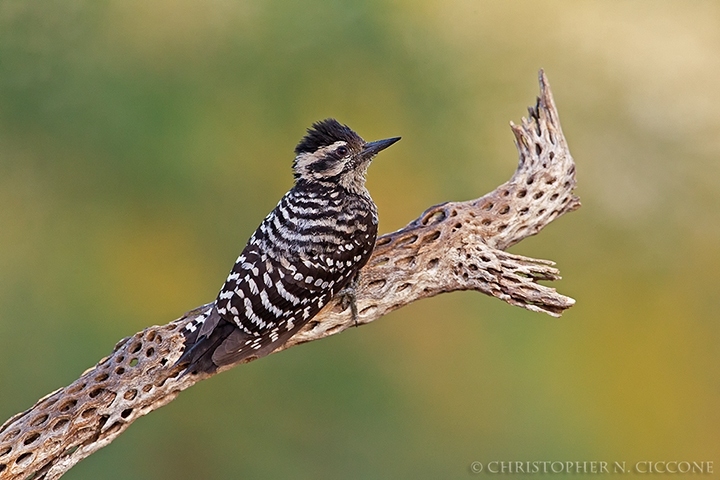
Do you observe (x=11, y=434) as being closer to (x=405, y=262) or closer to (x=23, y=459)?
(x=23, y=459)

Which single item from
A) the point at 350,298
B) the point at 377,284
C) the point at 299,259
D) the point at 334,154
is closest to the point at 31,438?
the point at 299,259

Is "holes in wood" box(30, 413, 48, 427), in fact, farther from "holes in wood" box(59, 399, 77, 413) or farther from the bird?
the bird

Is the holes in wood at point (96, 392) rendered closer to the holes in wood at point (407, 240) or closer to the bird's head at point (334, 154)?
the bird's head at point (334, 154)

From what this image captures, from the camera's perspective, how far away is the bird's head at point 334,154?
2918 millimetres

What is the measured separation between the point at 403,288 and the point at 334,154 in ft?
1.99

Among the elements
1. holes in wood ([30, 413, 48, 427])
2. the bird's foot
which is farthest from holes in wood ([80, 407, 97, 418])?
the bird's foot

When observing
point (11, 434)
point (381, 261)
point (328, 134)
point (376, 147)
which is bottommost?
point (11, 434)

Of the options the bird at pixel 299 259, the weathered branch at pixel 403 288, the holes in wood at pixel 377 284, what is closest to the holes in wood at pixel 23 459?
the weathered branch at pixel 403 288

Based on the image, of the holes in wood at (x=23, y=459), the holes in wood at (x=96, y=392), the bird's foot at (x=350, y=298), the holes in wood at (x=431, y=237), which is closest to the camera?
the holes in wood at (x=23, y=459)

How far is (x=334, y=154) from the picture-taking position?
2938mm

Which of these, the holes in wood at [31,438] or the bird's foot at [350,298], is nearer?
the holes in wood at [31,438]

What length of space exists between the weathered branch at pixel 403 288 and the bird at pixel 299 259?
12 cm

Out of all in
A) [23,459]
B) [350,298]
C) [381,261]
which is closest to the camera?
[23,459]

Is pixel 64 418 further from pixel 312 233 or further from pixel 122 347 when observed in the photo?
pixel 312 233
